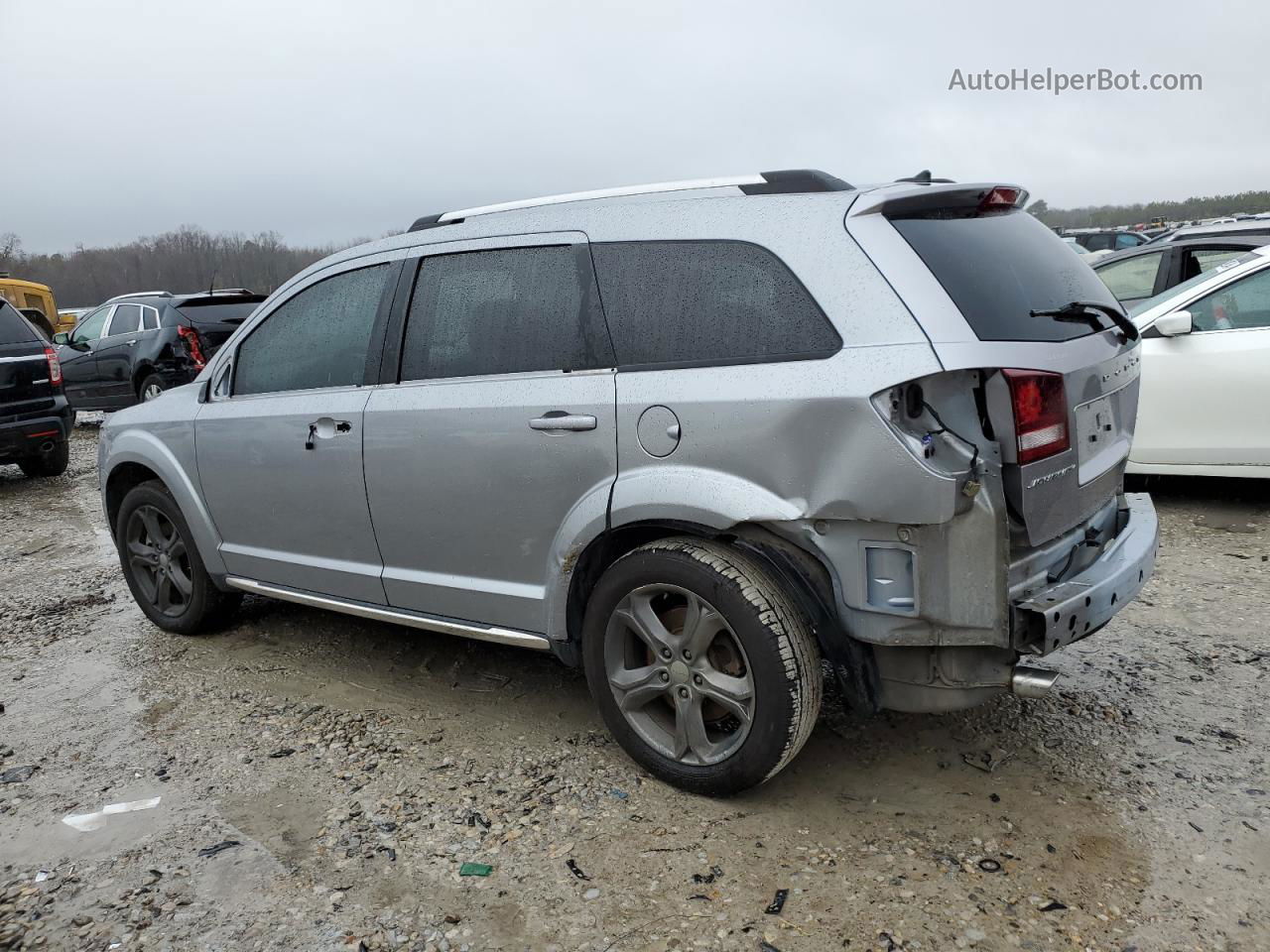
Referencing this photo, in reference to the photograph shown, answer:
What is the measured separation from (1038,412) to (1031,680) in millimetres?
729

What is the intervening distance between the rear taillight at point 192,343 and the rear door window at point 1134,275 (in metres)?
10.0

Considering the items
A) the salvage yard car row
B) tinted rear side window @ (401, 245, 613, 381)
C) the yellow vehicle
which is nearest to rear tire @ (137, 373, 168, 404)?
the yellow vehicle

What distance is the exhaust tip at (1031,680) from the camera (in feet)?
9.21

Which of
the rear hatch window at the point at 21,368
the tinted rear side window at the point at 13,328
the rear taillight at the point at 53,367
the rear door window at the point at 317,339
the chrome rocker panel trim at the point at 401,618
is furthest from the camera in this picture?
the rear taillight at the point at 53,367

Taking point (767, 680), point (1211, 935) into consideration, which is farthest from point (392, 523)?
point (1211, 935)

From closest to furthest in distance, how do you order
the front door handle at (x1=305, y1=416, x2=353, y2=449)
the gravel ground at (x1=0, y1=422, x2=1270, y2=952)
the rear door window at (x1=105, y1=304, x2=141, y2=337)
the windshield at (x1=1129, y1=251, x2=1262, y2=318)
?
the gravel ground at (x1=0, y1=422, x2=1270, y2=952)
the front door handle at (x1=305, y1=416, x2=353, y2=449)
the windshield at (x1=1129, y1=251, x2=1262, y2=318)
the rear door window at (x1=105, y1=304, x2=141, y2=337)

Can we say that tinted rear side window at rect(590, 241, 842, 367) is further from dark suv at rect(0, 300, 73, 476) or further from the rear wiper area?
dark suv at rect(0, 300, 73, 476)

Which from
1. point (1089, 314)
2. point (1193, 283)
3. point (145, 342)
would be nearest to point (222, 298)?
point (145, 342)

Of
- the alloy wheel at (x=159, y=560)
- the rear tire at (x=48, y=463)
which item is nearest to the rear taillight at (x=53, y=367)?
the rear tire at (x=48, y=463)

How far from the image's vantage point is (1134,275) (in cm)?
780

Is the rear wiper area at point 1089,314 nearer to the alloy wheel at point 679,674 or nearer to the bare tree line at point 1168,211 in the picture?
the alloy wheel at point 679,674

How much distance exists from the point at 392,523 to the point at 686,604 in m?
1.24

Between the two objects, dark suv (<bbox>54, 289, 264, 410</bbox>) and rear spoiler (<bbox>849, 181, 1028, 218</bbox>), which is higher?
rear spoiler (<bbox>849, 181, 1028, 218</bbox>)

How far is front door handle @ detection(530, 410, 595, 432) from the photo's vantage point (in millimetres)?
3252
